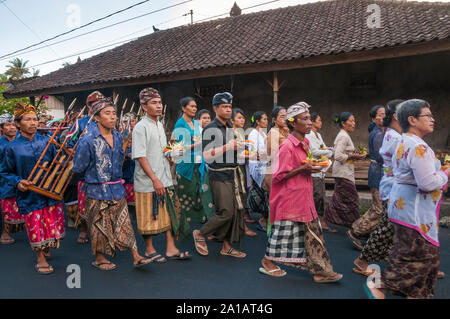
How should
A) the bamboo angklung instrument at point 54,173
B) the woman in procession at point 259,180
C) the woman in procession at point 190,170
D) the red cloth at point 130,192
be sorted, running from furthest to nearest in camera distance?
1. the red cloth at point 130,192
2. the woman in procession at point 259,180
3. the woman in procession at point 190,170
4. the bamboo angklung instrument at point 54,173

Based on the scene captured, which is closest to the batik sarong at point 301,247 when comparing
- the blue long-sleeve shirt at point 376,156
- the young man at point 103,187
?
the young man at point 103,187

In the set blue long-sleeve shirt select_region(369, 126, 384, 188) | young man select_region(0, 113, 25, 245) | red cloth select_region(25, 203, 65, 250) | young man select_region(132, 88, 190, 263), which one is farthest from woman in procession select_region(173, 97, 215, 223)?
young man select_region(0, 113, 25, 245)

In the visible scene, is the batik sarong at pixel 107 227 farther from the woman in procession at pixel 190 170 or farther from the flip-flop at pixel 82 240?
the flip-flop at pixel 82 240

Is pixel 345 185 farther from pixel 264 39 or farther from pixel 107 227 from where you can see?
pixel 264 39

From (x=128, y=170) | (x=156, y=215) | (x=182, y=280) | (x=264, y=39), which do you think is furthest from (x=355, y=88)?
(x=182, y=280)

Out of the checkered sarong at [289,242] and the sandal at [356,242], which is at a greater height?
the checkered sarong at [289,242]

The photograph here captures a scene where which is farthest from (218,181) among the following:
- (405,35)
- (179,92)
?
(179,92)

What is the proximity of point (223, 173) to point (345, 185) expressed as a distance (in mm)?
2036

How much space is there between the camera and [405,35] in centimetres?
777

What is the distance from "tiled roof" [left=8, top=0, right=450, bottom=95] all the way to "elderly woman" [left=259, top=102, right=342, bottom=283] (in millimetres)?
5518

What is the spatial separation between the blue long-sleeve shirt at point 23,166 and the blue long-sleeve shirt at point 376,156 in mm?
4088

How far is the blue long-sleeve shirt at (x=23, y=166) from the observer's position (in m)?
3.67

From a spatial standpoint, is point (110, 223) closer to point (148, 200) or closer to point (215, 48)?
point (148, 200)

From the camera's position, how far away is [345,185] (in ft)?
15.7
